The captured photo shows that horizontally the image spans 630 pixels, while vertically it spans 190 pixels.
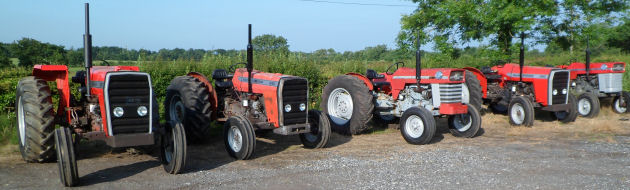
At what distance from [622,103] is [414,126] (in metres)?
6.82

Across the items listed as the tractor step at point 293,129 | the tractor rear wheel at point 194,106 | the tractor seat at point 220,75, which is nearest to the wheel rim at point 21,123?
the tractor rear wheel at point 194,106

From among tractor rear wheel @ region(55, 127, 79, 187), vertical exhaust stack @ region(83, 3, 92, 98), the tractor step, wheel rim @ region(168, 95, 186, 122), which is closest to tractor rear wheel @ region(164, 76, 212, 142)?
wheel rim @ region(168, 95, 186, 122)

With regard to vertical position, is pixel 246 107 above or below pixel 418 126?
above

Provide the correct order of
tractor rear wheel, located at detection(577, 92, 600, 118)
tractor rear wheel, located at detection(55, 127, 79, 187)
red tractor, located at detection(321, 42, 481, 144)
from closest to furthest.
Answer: tractor rear wheel, located at detection(55, 127, 79, 187) < red tractor, located at detection(321, 42, 481, 144) < tractor rear wheel, located at detection(577, 92, 600, 118)

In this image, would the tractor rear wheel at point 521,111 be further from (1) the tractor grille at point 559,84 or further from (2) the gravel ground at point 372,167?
(2) the gravel ground at point 372,167

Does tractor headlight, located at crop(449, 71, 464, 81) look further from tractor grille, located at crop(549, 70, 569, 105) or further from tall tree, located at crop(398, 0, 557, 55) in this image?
tall tree, located at crop(398, 0, 557, 55)

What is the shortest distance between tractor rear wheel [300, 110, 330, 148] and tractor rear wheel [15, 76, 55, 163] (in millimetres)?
3155

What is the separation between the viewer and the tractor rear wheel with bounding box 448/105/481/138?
8.25m

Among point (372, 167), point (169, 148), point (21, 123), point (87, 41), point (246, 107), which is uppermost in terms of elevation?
point (87, 41)

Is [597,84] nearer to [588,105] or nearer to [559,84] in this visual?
[588,105]

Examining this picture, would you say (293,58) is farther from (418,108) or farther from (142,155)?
(142,155)

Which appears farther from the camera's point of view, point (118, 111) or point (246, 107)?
point (246, 107)

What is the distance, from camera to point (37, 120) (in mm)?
5414

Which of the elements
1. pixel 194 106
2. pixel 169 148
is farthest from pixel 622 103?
pixel 169 148
